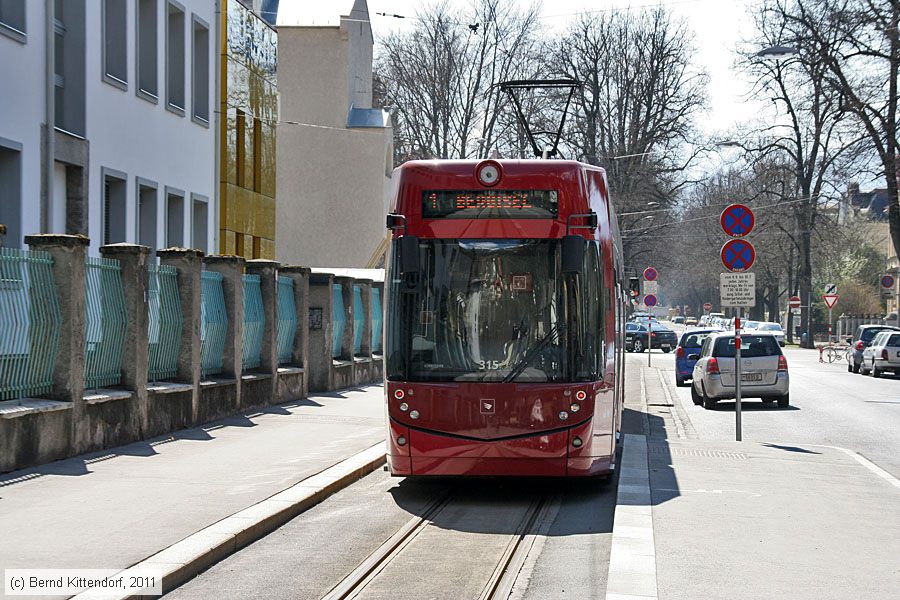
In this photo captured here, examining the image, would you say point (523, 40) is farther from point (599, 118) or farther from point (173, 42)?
point (173, 42)

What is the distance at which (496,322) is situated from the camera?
1144 cm

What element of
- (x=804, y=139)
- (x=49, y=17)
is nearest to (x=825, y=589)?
(x=49, y=17)

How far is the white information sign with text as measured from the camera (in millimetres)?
18391

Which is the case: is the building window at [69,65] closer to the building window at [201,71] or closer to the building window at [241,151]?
the building window at [201,71]

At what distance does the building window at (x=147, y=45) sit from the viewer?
26188 millimetres

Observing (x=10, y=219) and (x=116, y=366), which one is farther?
(x=10, y=219)

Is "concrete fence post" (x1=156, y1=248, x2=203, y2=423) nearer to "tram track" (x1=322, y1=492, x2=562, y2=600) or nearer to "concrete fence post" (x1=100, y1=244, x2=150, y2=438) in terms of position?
"concrete fence post" (x1=100, y1=244, x2=150, y2=438)

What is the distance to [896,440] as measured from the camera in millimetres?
19281

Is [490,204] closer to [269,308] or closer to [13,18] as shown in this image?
[269,308]

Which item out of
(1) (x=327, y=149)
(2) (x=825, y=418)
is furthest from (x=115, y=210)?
(1) (x=327, y=149)

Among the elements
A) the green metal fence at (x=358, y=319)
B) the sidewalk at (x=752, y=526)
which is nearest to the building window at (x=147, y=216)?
the green metal fence at (x=358, y=319)

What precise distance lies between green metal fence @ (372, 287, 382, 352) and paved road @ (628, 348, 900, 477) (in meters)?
7.28

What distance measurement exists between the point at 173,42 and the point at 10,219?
9.22m

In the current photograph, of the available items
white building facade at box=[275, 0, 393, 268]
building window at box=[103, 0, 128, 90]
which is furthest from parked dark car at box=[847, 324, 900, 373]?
building window at box=[103, 0, 128, 90]
